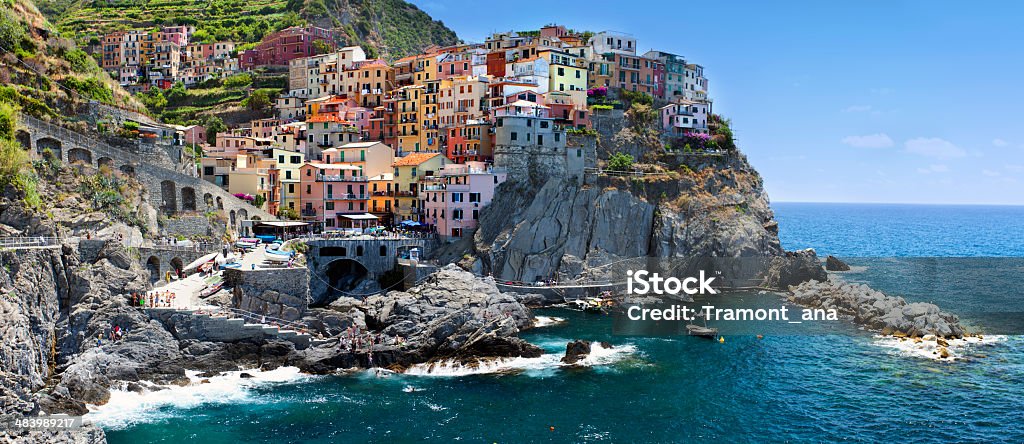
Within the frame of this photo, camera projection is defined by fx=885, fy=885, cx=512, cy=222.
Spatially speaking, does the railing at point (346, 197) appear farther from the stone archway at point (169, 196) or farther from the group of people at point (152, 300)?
the group of people at point (152, 300)

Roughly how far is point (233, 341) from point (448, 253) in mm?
28726

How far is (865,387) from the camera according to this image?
4894cm

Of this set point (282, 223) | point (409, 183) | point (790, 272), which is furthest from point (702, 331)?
point (282, 223)

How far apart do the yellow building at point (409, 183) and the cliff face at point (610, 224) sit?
26.9ft

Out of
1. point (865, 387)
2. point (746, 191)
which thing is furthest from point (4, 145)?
point (746, 191)

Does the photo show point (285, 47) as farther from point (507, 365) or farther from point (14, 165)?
point (507, 365)

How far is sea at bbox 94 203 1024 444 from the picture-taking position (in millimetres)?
41312

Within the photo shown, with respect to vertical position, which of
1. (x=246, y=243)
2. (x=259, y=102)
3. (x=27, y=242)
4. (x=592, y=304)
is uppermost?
(x=259, y=102)

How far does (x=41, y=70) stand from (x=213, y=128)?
3530 cm

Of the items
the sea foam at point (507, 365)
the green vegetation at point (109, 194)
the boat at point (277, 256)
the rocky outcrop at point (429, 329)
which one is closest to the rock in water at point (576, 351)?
the sea foam at point (507, 365)

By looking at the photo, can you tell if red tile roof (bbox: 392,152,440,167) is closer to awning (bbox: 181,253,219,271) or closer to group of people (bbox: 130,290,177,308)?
awning (bbox: 181,253,219,271)

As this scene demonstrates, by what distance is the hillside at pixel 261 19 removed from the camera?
142m

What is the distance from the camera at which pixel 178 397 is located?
44.8 m

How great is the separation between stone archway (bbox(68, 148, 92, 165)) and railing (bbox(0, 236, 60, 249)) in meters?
13.0
